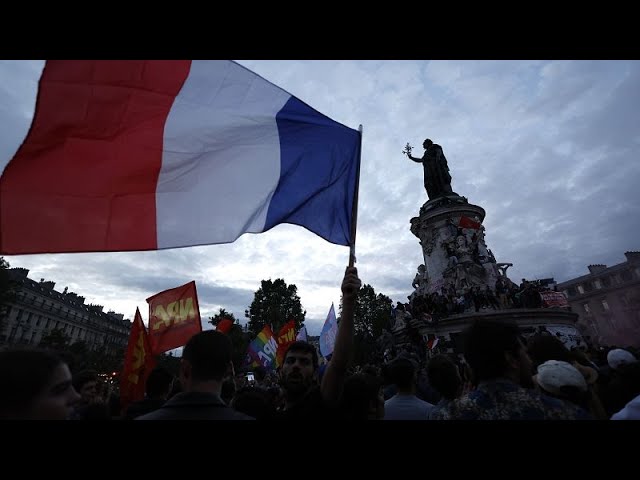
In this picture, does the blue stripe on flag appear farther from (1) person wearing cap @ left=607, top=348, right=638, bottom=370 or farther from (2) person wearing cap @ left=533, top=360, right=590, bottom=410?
(1) person wearing cap @ left=607, top=348, right=638, bottom=370

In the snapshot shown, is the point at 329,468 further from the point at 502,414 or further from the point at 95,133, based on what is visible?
the point at 95,133

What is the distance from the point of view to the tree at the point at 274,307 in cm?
5925

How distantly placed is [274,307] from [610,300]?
6204cm

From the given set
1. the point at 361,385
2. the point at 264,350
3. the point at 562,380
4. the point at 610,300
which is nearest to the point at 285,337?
the point at 264,350

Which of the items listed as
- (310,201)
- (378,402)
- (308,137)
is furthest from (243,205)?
(378,402)

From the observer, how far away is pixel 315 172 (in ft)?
13.5

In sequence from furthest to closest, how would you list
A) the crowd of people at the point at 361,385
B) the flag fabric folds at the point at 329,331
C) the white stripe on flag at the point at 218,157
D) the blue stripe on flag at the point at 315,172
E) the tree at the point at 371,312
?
1. the tree at the point at 371,312
2. the flag fabric folds at the point at 329,331
3. the blue stripe on flag at the point at 315,172
4. the white stripe on flag at the point at 218,157
5. the crowd of people at the point at 361,385

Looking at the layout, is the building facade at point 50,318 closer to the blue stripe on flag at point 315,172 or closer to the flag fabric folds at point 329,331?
the flag fabric folds at point 329,331

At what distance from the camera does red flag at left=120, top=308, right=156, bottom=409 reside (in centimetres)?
615

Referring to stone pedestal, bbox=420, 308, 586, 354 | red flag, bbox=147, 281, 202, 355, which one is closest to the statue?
stone pedestal, bbox=420, 308, 586, 354

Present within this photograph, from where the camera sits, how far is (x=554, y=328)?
59.5 ft

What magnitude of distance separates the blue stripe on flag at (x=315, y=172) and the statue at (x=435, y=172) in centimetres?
2511

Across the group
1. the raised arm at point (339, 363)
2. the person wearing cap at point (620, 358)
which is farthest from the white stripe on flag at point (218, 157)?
the person wearing cap at point (620, 358)

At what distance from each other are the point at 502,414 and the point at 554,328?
2027cm
